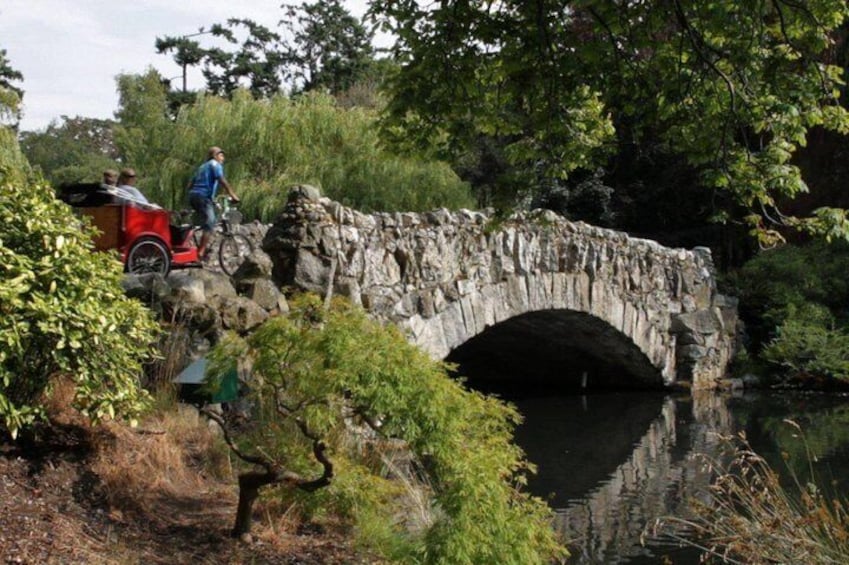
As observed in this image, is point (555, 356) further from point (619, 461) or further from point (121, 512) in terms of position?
point (121, 512)

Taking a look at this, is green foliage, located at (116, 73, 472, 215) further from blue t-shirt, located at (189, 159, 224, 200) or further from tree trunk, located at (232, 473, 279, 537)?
tree trunk, located at (232, 473, 279, 537)

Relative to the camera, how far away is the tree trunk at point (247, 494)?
508 centimetres

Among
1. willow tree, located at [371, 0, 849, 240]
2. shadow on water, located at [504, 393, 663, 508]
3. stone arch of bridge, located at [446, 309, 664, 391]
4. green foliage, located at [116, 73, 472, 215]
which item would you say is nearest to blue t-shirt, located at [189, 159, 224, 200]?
willow tree, located at [371, 0, 849, 240]

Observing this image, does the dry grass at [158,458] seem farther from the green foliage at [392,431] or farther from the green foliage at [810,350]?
the green foliage at [810,350]

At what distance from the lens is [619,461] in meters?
11.3

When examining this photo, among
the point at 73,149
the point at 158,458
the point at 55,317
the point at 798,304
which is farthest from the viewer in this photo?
the point at 73,149

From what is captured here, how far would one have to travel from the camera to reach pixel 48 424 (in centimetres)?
523

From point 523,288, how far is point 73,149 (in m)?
25.8

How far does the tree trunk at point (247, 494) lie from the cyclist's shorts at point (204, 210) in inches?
176

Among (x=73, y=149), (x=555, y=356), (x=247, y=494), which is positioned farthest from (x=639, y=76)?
(x=73, y=149)

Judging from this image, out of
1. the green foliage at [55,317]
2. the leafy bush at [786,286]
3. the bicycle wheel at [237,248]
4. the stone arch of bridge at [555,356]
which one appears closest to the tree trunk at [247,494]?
the green foliage at [55,317]

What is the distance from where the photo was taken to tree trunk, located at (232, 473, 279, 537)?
16.7 ft

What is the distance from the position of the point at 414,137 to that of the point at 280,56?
1244 inches

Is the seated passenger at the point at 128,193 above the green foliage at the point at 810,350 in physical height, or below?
above
